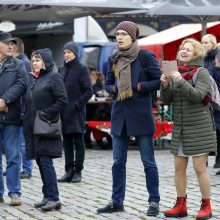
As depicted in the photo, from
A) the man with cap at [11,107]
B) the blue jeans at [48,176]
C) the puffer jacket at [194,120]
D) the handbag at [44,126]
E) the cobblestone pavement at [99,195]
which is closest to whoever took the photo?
the puffer jacket at [194,120]

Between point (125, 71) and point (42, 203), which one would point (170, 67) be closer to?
point (125, 71)

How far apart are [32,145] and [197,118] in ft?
5.80

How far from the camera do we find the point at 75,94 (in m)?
10.3

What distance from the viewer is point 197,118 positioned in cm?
751

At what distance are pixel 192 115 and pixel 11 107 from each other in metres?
1.98

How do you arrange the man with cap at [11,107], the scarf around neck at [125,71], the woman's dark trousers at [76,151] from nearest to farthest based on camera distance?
the scarf around neck at [125,71] → the man with cap at [11,107] → the woman's dark trousers at [76,151]

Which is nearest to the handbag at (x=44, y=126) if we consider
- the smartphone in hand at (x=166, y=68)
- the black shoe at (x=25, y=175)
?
the smartphone in hand at (x=166, y=68)

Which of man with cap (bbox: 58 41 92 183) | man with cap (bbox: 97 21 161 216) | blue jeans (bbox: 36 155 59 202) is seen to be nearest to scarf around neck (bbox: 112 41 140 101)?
man with cap (bbox: 97 21 161 216)

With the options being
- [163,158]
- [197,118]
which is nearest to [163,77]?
[197,118]

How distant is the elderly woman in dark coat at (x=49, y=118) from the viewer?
26.7ft

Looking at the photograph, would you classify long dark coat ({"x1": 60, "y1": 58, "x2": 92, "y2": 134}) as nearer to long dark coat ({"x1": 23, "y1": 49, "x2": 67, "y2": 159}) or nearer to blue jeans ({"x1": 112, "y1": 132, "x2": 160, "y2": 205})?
long dark coat ({"x1": 23, "y1": 49, "x2": 67, "y2": 159})

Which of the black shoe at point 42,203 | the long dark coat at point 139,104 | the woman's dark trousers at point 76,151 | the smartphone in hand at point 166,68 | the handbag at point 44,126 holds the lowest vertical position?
the black shoe at point 42,203

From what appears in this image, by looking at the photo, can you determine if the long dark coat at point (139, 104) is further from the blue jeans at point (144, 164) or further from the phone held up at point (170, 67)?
the phone held up at point (170, 67)

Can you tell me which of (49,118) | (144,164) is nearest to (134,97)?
(144,164)
